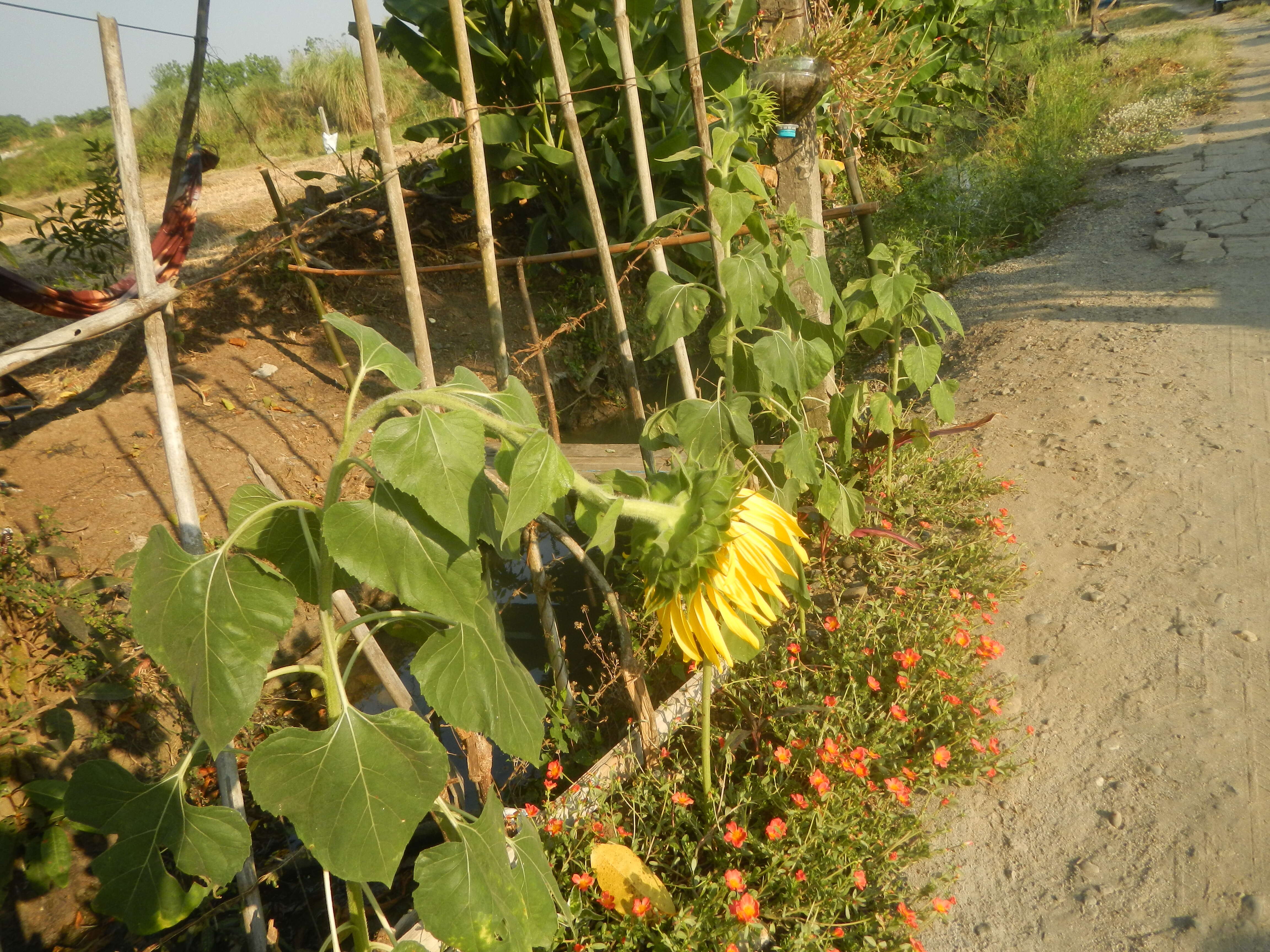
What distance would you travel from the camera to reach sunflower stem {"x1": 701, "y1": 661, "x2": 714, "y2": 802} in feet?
5.64

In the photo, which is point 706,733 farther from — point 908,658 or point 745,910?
point 908,658

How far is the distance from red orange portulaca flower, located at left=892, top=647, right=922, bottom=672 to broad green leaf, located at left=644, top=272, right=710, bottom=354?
3.17ft

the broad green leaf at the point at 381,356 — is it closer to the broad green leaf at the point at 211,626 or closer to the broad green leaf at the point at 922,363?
the broad green leaf at the point at 211,626

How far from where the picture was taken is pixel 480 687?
1.06 metres

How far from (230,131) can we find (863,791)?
12.5 metres

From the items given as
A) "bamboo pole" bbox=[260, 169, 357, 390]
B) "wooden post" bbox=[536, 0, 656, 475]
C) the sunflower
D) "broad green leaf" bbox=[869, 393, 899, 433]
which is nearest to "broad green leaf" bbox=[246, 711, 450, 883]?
the sunflower

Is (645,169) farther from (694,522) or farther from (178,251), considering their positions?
(178,251)

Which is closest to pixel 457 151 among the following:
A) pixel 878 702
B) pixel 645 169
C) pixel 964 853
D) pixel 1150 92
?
pixel 645 169

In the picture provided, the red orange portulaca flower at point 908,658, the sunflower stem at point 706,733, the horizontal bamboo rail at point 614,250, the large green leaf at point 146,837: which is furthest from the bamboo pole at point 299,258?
the large green leaf at point 146,837

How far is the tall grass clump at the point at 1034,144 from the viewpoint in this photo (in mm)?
6012

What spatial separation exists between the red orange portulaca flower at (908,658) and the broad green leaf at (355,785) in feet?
4.71

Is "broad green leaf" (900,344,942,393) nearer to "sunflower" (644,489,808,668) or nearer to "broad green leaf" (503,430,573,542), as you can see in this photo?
"sunflower" (644,489,808,668)

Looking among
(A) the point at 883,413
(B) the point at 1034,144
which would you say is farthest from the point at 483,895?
(B) the point at 1034,144

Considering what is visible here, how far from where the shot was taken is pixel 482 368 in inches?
191
